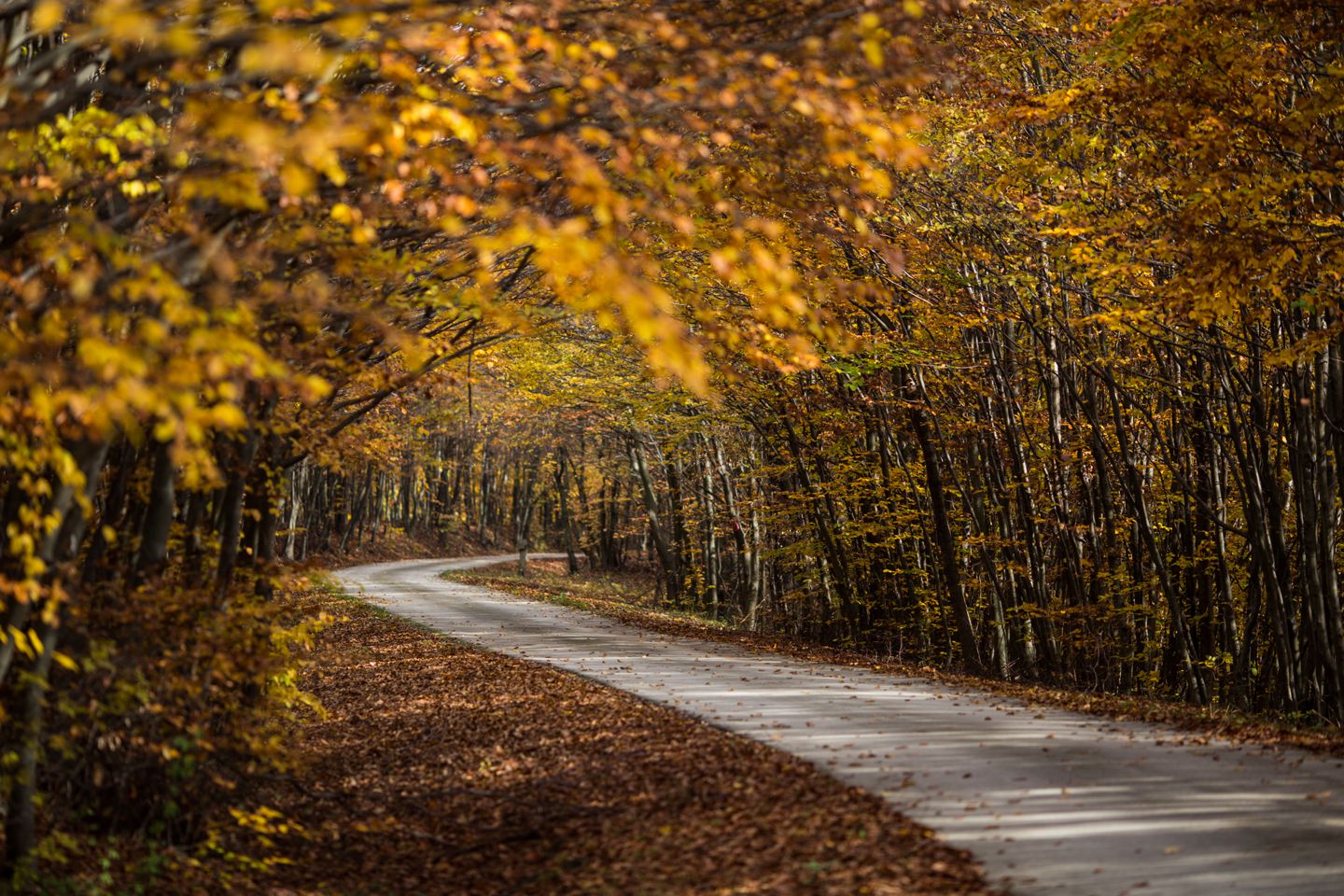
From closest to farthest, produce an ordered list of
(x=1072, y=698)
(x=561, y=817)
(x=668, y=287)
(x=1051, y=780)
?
(x=1051, y=780) → (x=561, y=817) → (x=1072, y=698) → (x=668, y=287)

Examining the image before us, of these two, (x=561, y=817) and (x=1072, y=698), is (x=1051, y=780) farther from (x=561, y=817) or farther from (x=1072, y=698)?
(x=1072, y=698)

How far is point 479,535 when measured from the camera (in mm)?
62812

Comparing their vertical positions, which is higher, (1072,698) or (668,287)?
(668,287)

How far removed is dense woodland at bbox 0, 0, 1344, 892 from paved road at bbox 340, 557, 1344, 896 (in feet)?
10.1

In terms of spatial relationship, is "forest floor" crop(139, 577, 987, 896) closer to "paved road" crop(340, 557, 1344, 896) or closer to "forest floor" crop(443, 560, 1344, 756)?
"paved road" crop(340, 557, 1344, 896)

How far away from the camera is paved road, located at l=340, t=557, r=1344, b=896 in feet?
17.4

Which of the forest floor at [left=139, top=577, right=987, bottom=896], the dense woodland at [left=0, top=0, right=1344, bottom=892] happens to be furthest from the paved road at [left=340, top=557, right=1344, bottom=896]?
the dense woodland at [left=0, top=0, right=1344, bottom=892]

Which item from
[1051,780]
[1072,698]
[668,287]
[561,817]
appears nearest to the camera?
[1051,780]

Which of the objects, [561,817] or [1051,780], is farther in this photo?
[561,817]

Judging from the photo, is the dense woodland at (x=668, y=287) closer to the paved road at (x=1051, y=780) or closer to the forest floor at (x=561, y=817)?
the forest floor at (x=561, y=817)

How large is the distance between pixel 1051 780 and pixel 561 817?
340 cm

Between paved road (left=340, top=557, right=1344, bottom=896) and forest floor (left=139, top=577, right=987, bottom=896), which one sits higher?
paved road (left=340, top=557, right=1344, bottom=896)

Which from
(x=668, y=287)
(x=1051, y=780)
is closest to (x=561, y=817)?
Result: (x=1051, y=780)

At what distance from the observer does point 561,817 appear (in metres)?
7.26
